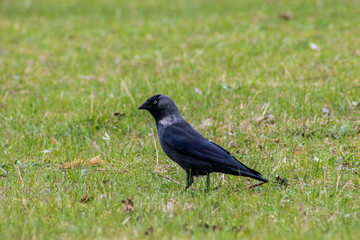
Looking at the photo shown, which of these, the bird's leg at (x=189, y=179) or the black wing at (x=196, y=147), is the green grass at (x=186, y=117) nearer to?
the bird's leg at (x=189, y=179)

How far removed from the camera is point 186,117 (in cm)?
686

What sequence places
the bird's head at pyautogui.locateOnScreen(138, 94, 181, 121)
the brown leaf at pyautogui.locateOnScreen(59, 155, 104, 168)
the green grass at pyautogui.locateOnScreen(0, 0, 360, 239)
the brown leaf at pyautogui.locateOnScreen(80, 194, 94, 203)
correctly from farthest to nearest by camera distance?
the brown leaf at pyautogui.locateOnScreen(59, 155, 104, 168) → the bird's head at pyautogui.locateOnScreen(138, 94, 181, 121) → the brown leaf at pyautogui.locateOnScreen(80, 194, 94, 203) → the green grass at pyautogui.locateOnScreen(0, 0, 360, 239)

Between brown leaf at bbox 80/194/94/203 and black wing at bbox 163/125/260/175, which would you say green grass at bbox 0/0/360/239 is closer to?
brown leaf at bbox 80/194/94/203

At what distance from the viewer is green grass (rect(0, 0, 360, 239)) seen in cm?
381

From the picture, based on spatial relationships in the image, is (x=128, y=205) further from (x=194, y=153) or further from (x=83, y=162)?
(x=83, y=162)

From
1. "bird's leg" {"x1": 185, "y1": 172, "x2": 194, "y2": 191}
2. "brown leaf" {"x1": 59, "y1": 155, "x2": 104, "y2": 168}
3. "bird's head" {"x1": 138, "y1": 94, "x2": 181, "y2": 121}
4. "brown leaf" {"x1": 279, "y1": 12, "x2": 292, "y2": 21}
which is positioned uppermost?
"brown leaf" {"x1": 279, "y1": 12, "x2": 292, "y2": 21}

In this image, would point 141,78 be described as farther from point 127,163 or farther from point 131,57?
point 127,163

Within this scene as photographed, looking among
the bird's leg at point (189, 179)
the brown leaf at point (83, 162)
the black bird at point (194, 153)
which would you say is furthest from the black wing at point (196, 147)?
the brown leaf at point (83, 162)

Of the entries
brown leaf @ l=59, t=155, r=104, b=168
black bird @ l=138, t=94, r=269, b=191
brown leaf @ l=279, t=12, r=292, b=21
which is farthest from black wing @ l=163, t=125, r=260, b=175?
brown leaf @ l=279, t=12, r=292, b=21

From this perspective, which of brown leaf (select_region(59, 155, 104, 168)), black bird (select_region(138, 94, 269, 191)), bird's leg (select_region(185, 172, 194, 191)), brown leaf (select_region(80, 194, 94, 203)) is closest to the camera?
brown leaf (select_region(80, 194, 94, 203))

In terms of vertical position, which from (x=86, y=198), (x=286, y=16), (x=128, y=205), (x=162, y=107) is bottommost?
(x=86, y=198)

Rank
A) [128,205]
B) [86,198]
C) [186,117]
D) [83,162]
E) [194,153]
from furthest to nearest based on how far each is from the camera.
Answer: [186,117], [83,162], [194,153], [86,198], [128,205]

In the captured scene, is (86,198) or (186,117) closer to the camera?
(86,198)

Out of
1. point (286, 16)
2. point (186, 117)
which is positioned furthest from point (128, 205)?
point (286, 16)
